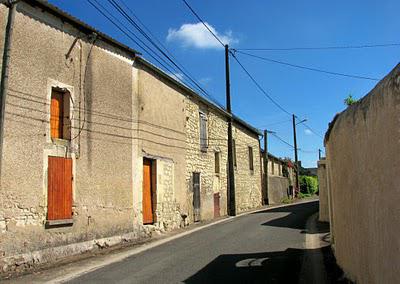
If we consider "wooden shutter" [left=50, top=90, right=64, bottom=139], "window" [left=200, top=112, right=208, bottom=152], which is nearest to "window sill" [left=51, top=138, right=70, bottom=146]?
"wooden shutter" [left=50, top=90, right=64, bottom=139]

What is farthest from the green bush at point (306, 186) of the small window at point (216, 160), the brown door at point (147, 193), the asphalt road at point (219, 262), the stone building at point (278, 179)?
the asphalt road at point (219, 262)

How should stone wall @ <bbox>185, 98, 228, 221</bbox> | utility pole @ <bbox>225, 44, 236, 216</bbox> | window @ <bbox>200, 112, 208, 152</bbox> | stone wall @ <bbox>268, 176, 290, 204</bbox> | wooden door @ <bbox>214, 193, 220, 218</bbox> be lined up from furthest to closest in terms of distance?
stone wall @ <bbox>268, 176, 290, 204</bbox> → utility pole @ <bbox>225, 44, 236, 216</bbox> → wooden door @ <bbox>214, 193, 220, 218</bbox> → window @ <bbox>200, 112, 208, 152</bbox> → stone wall @ <bbox>185, 98, 228, 221</bbox>

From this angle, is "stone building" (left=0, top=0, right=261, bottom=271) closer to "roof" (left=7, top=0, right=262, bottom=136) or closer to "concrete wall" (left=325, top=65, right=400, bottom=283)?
"roof" (left=7, top=0, right=262, bottom=136)

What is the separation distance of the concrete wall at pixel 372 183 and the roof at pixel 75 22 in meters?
7.86

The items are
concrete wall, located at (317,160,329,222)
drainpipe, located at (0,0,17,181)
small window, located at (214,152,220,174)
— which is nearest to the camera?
drainpipe, located at (0,0,17,181)

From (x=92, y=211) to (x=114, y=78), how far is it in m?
4.26

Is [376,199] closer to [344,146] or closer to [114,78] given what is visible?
[344,146]

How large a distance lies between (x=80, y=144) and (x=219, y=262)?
5318mm

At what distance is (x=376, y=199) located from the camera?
16.3ft

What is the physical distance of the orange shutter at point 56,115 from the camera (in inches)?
474

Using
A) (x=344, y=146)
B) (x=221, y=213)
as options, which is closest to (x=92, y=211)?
(x=344, y=146)

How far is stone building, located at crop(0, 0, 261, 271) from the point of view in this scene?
10.6 meters

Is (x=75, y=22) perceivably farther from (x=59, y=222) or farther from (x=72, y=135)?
(x=59, y=222)

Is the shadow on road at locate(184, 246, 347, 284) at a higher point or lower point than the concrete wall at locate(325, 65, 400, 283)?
lower
